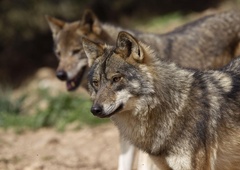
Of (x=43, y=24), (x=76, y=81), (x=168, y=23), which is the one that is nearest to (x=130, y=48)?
(x=76, y=81)

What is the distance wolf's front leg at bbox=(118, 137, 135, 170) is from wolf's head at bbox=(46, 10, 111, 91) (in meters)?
1.87

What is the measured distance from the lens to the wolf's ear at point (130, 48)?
507cm

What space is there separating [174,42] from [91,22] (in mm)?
1207

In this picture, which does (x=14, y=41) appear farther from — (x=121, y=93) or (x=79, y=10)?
(x=121, y=93)

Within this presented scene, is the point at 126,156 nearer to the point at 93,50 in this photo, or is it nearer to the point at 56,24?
the point at 93,50

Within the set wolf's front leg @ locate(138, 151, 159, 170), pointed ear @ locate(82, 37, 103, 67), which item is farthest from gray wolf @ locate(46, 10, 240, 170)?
pointed ear @ locate(82, 37, 103, 67)

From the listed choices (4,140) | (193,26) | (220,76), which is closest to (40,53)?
(4,140)

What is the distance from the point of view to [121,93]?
4.96 m

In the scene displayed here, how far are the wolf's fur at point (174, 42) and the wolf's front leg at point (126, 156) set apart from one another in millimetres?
1775

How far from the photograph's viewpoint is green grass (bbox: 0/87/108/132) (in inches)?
420

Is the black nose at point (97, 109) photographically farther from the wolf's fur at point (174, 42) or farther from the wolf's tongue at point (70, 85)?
the wolf's tongue at point (70, 85)

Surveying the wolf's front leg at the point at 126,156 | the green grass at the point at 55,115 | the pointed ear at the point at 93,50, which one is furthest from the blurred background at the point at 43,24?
the pointed ear at the point at 93,50

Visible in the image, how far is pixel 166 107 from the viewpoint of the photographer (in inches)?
202

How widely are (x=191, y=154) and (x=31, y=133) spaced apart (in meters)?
6.17
